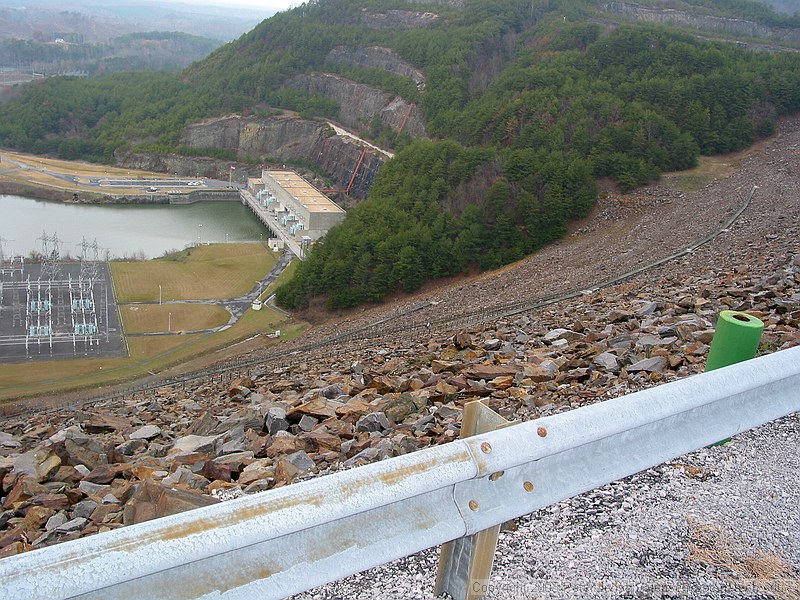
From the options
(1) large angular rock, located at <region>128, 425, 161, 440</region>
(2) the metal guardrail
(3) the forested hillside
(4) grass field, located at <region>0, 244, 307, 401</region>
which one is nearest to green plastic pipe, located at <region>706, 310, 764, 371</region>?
(2) the metal guardrail

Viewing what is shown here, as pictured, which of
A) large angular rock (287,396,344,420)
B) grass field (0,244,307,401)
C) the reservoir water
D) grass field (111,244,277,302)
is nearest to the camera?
large angular rock (287,396,344,420)

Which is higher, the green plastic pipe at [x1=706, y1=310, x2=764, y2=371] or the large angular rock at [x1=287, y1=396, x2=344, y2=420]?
the green plastic pipe at [x1=706, y1=310, x2=764, y2=371]

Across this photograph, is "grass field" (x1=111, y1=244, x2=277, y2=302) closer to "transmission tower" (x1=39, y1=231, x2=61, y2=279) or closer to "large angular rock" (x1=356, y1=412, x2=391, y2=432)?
"transmission tower" (x1=39, y1=231, x2=61, y2=279)

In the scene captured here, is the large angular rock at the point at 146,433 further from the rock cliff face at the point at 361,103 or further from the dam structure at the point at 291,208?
the rock cliff face at the point at 361,103

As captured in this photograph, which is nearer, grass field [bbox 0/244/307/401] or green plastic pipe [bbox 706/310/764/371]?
green plastic pipe [bbox 706/310/764/371]


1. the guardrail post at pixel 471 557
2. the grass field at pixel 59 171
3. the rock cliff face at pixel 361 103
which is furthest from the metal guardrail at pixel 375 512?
the grass field at pixel 59 171

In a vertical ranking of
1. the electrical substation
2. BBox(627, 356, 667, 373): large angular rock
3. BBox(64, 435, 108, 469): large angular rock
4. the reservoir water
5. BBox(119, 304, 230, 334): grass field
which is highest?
BBox(627, 356, 667, 373): large angular rock
